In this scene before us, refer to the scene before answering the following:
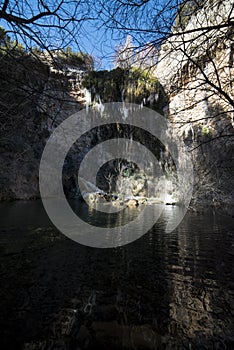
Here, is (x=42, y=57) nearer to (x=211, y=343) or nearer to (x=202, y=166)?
(x=211, y=343)

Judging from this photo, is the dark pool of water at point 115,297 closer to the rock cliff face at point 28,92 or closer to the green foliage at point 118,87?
the rock cliff face at point 28,92

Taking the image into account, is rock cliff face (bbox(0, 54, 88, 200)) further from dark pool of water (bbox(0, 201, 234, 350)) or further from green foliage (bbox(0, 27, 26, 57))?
dark pool of water (bbox(0, 201, 234, 350))

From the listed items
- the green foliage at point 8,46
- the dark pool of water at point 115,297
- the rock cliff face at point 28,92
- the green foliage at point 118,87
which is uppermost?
the green foliage at point 118,87

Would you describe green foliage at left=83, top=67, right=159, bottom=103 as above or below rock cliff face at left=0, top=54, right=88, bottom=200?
above

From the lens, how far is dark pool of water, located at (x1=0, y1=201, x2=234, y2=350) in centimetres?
152

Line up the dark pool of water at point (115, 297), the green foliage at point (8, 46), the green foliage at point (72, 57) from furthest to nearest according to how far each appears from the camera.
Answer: the green foliage at point (72, 57)
the dark pool of water at point (115, 297)
the green foliage at point (8, 46)

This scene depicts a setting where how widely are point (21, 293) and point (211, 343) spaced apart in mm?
1763

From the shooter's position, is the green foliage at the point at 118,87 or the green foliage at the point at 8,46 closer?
the green foliage at the point at 8,46

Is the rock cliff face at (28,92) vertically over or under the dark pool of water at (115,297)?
over

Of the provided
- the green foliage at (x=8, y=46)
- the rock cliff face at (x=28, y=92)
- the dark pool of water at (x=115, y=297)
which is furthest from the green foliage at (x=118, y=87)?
the green foliage at (x=8, y=46)

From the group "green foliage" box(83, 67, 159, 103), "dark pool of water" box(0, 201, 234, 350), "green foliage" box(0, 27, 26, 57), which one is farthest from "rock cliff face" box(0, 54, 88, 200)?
"green foliage" box(83, 67, 159, 103)

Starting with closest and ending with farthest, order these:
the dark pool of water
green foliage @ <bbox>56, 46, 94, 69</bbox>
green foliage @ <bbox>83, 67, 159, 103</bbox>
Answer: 1. the dark pool of water
2. green foliage @ <bbox>56, 46, 94, 69</bbox>
3. green foliage @ <bbox>83, 67, 159, 103</bbox>

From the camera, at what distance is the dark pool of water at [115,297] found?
152 cm

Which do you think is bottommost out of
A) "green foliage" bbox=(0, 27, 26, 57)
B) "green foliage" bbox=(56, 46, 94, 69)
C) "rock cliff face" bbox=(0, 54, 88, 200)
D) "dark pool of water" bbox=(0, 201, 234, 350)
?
"dark pool of water" bbox=(0, 201, 234, 350)
